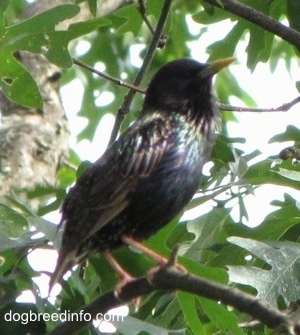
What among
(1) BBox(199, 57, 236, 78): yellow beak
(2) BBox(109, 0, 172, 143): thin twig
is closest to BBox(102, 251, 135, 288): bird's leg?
(2) BBox(109, 0, 172, 143): thin twig

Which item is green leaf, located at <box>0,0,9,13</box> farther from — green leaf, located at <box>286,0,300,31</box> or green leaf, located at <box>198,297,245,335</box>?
green leaf, located at <box>198,297,245,335</box>

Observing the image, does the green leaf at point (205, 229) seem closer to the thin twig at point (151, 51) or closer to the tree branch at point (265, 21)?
the thin twig at point (151, 51)

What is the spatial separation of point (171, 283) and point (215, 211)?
1373mm

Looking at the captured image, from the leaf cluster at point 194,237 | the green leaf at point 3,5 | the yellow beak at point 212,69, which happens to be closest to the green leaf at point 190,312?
the leaf cluster at point 194,237

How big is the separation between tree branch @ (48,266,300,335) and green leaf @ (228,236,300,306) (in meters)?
0.56

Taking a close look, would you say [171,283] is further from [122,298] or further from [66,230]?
[66,230]

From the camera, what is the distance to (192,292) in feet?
11.8

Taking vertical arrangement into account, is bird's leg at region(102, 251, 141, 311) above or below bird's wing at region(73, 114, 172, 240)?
below

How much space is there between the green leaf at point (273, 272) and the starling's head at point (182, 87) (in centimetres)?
87

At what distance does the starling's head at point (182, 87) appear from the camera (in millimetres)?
5078

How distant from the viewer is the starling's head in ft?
16.7

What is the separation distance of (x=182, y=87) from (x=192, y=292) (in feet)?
5.59

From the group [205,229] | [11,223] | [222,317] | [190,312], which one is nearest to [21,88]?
[11,223]

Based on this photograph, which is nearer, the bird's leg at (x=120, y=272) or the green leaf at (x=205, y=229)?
the bird's leg at (x=120, y=272)
